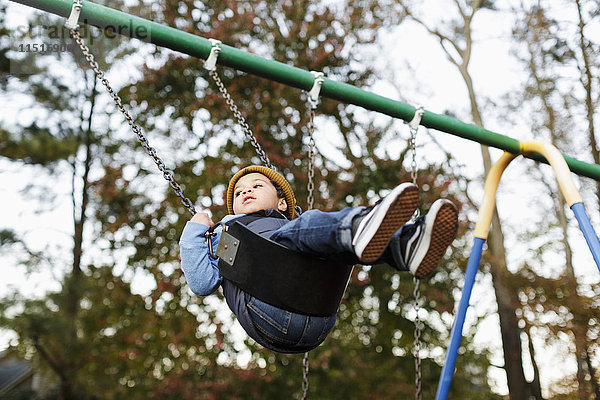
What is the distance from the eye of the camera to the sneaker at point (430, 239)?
1.67 m

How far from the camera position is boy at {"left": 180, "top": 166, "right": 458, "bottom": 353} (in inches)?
63.4

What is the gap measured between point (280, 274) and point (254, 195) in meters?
0.51

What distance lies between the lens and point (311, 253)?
184 cm

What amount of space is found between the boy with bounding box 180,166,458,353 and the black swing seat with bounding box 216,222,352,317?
37 millimetres

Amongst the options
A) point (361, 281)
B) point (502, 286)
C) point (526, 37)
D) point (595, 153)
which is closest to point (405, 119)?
point (361, 281)

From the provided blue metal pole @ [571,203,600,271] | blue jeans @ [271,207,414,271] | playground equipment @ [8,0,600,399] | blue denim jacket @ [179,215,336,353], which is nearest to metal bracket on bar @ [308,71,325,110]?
playground equipment @ [8,0,600,399]

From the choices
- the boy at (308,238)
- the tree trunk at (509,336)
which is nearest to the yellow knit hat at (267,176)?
the boy at (308,238)

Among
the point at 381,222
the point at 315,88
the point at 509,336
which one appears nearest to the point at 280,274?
the point at 381,222

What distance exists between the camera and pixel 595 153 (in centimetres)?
822

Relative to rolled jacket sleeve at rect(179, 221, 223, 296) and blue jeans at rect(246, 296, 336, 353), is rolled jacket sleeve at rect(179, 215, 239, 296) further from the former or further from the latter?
blue jeans at rect(246, 296, 336, 353)

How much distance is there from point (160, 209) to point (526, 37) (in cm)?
650

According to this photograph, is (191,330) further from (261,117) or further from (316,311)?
(316,311)

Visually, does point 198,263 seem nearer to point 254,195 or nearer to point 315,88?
point 254,195

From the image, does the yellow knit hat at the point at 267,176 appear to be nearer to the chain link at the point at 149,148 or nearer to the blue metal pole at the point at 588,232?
the chain link at the point at 149,148
